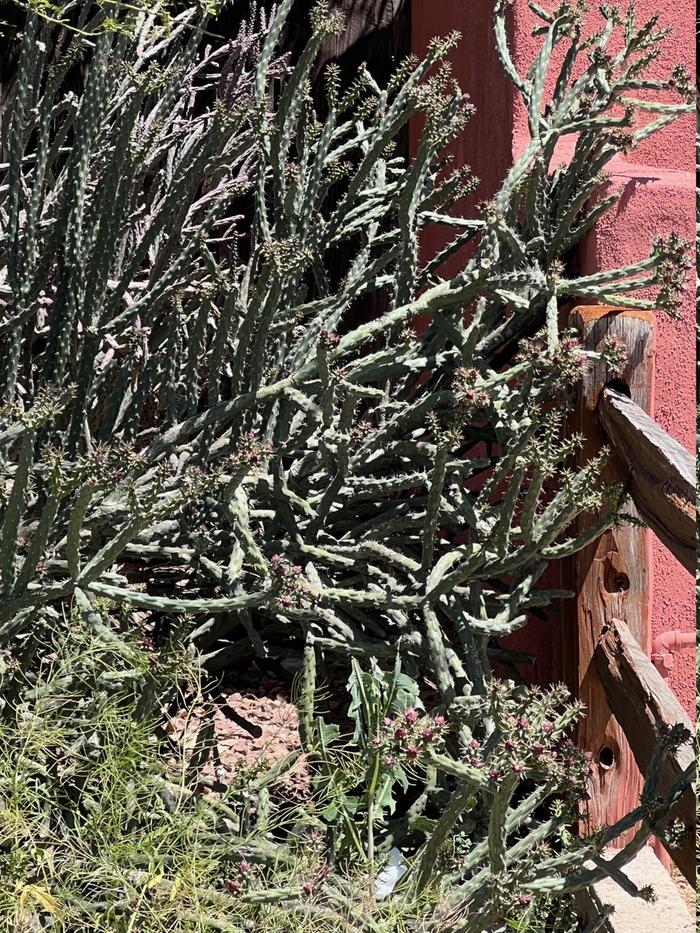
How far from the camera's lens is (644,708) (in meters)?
2.73

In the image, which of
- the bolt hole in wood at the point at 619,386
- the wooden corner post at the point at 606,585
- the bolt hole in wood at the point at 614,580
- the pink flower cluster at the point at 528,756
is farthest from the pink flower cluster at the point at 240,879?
the bolt hole in wood at the point at 619,386

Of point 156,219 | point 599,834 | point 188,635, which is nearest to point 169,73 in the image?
point 156,219

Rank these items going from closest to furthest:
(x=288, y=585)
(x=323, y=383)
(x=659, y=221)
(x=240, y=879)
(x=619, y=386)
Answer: (x=240, y=879) < (x=288, y=585) < (x=323, y=383) < (x=619, y=386) < (x=659, y=221)

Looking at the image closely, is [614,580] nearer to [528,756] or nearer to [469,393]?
[469,393]

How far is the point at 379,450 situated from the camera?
126 inches

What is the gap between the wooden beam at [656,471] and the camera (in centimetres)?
244

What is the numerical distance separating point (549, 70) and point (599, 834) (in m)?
2.34

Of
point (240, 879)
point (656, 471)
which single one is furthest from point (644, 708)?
point (240, 879)

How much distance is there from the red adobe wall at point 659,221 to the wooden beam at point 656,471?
0.43m

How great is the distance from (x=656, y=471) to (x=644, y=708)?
58cm

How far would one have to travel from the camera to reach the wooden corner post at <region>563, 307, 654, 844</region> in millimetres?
3059

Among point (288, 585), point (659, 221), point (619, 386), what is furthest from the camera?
point (659, 221)

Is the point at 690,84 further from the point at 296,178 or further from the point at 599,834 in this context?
the point at 599,834

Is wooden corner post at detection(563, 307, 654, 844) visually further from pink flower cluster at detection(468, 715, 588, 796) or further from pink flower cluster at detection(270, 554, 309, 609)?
pink flower cluster at detection(270, 554, 309, 609)
